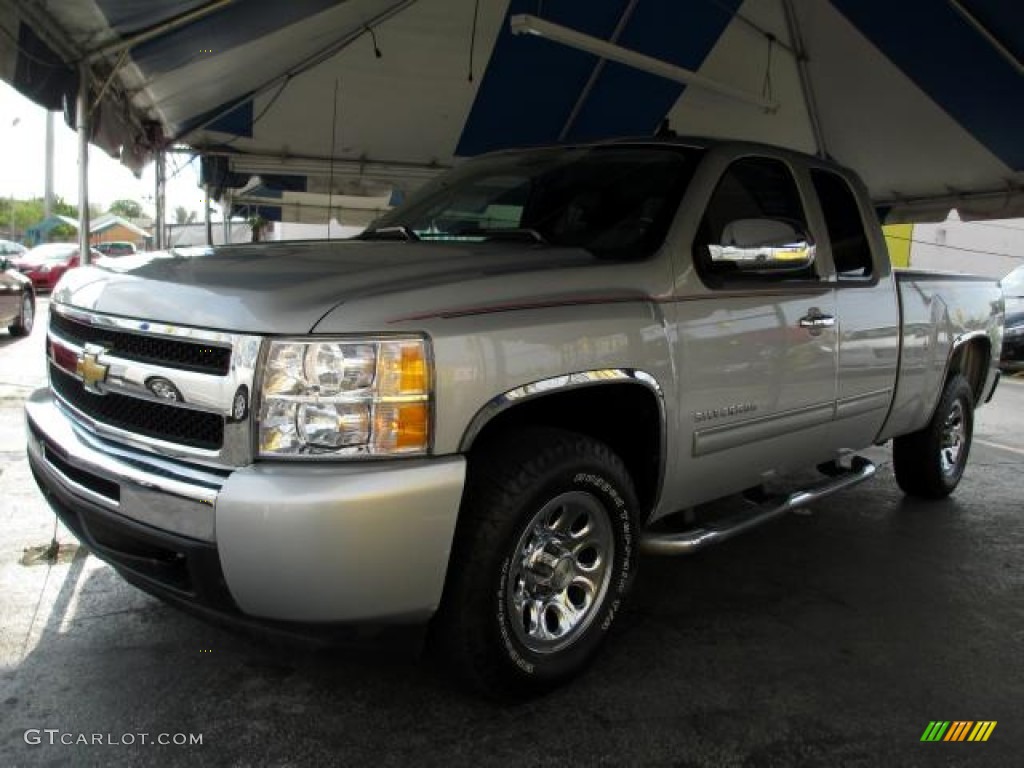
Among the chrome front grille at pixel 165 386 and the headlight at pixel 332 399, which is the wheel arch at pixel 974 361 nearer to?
the headlight at pixel 332 399

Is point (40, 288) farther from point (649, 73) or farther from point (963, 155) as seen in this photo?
point (963, 155)

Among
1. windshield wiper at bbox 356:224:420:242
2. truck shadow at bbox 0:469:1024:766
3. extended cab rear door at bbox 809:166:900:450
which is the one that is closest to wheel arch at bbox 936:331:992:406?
extended cab rear door at bbox 809:166:900:450

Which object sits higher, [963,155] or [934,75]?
[934,75]

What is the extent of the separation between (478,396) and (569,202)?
1.44 meters

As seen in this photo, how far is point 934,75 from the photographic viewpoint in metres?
6.78

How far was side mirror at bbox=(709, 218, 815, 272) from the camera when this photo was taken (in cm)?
311

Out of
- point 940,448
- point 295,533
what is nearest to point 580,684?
point 295,533

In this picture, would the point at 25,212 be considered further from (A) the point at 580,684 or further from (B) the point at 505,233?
(A) the point at 580,684

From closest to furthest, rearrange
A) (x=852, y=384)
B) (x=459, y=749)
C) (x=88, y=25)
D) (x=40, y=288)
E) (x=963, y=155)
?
1. (x=459, y=749)
2. (x=852, y=384)
3. (x=88, y=25)
4. (x=963, y=155)
5. (x=40, y=288)

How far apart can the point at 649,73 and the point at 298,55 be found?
3135 millimetres

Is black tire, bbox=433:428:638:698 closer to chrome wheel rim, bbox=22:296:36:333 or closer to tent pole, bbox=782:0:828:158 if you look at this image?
tent pole, bbox=782:0:828:158

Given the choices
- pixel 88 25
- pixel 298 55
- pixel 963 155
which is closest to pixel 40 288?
pixel 298 55

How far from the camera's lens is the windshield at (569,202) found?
3.25m

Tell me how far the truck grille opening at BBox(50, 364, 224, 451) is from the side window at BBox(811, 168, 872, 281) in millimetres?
2914
